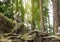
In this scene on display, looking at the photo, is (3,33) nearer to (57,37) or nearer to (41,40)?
(41,40)

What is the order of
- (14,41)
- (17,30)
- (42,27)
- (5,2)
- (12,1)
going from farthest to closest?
(12,1)
(5,2)
(42,27)
(17,30)
(14,41)

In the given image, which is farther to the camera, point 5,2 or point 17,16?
point 5,2

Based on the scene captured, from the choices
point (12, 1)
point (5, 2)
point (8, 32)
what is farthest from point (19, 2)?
point (8, 32)

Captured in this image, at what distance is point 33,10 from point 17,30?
8.19 m

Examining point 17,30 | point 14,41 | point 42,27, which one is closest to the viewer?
point 14,41

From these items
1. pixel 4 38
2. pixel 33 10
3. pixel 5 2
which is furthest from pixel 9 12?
pixel 4 38

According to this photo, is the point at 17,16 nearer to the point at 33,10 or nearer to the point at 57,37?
the point at 57,37

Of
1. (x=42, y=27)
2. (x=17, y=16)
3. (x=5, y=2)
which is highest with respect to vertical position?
(x=5, y=2)

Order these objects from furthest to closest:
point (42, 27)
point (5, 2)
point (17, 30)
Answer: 1. point (5, 2)
2. point (42, 27)
3. point (17, 30)

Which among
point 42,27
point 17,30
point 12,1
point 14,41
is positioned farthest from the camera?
point 12,1

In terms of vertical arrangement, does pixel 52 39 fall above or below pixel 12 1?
below

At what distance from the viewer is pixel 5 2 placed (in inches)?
551

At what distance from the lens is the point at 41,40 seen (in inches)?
235

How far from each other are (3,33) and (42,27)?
20.6 ft
